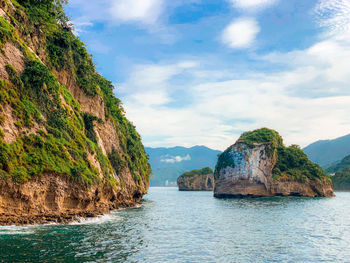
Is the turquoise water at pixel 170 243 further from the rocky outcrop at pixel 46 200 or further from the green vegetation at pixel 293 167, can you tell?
the green vegetation at pixel 293 167

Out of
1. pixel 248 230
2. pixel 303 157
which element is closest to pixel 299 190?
pixel 303 157

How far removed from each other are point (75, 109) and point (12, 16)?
49.1ft

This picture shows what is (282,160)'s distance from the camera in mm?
116625

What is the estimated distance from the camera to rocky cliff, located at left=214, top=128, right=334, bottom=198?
102m

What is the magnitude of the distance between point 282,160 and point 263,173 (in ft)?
57.5

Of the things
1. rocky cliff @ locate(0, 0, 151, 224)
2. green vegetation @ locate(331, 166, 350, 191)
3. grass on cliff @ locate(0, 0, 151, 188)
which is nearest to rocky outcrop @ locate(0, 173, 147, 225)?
rocky cliff @ locate(0, 0, 151, 224)

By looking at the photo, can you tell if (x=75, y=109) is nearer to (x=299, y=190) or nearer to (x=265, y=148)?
(x=265, y=148)

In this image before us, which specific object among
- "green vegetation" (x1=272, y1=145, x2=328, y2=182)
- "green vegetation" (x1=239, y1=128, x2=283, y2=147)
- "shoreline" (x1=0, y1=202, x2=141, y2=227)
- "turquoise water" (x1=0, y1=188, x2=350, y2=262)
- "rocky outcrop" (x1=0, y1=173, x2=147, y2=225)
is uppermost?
"green vegetation" (x1=239, y1=128, x2=283, y2=147)

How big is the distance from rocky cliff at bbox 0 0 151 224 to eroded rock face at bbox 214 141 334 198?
60158 mm

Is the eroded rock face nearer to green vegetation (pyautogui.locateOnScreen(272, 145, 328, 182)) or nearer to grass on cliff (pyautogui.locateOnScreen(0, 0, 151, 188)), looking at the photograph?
green vegetation (pyautogui.locateOnScreen(272, 145, 328, 182))

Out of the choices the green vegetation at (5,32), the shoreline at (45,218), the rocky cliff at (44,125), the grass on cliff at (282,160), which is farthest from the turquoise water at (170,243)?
the grass on cliff at (282,160)

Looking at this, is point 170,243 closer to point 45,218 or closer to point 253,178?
point 45,218

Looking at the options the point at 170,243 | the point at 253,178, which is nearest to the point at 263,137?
the point at 253,178

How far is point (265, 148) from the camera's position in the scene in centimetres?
10588
